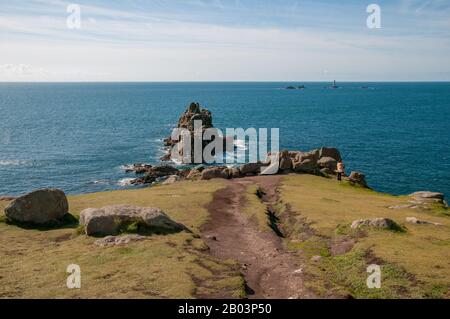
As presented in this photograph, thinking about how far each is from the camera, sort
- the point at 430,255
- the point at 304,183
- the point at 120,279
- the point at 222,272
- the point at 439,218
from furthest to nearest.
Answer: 1. the point at 304,183
2. the point at 439,218
3. the point at 430,255
4. the point at 222,272
5. the point at 120,279

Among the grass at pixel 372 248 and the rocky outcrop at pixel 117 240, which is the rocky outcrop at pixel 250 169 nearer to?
the grass at pixel 372 248

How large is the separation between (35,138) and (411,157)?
127332mm

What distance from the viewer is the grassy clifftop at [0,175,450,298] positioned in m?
25.4

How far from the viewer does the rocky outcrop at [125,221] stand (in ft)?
117

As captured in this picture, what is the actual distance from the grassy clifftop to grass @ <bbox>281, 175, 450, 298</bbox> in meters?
0.07

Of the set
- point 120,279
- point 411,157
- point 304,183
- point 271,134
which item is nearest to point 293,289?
point 120,279

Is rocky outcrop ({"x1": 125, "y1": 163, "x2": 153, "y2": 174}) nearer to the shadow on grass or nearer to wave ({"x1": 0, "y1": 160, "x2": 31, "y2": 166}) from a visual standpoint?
wave ({"x1": 0, "y1": 160, "x2": 31, "y2": 166})

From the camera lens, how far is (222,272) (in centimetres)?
2875

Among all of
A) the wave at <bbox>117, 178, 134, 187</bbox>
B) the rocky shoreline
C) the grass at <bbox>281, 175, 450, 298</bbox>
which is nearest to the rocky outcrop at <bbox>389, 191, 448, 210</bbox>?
the grass at <bbox>281, 175, 450, 298</bbox>

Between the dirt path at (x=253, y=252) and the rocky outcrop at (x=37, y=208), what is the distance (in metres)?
14.4

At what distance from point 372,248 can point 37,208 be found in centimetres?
2989

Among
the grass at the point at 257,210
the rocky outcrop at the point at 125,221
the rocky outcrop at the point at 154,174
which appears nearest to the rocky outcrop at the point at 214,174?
the grass at the point at 257,210

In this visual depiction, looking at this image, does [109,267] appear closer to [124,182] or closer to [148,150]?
[124,182]
